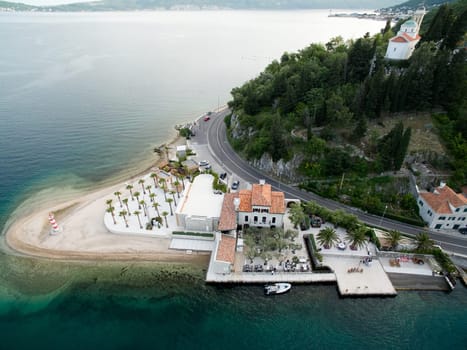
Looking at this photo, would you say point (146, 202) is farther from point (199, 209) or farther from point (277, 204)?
point (277, 204)

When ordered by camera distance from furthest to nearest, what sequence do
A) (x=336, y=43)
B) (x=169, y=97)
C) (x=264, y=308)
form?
(x=169, y=97) → (x=336, y=43) → (x=264, y=308)

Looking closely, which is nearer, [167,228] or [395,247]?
[395,247]

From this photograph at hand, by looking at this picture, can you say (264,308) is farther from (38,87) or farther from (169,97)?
(38,87)

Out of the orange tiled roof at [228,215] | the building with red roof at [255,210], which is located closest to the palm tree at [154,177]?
the orange tiled roof at [228,215]

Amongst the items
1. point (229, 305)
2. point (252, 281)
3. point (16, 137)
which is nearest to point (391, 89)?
point (252, 281)

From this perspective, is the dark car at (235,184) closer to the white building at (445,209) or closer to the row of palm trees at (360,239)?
the row of palm trees at (360,239)

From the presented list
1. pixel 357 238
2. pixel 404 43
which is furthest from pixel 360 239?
pixel 404 43
